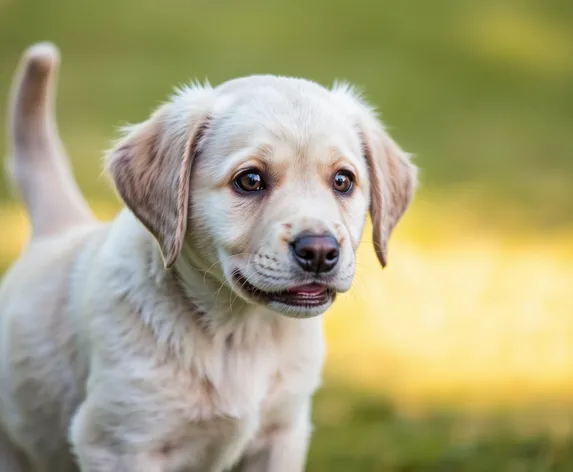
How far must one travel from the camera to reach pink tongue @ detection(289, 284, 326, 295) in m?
3.43

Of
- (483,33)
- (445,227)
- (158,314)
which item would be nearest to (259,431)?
(158,314)

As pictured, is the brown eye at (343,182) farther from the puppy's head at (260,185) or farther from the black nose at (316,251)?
the black nose at (316,251)

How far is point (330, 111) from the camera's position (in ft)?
12.0

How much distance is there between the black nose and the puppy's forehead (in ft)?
1.02

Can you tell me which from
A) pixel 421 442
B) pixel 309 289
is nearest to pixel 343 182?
pixel 309 289

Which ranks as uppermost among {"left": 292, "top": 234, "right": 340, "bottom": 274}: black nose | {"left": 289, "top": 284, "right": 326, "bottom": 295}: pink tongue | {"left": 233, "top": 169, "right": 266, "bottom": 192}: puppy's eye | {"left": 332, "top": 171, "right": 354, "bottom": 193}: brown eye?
{"left": 332, "top": 171, "right": 354, "bottom": 193}: brown eye

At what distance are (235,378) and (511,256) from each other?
4.75m

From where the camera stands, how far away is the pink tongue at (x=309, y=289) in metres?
3.43

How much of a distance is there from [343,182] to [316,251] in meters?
0.37

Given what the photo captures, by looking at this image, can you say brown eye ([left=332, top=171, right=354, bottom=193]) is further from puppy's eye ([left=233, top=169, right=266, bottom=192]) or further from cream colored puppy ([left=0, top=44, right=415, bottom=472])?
puppy's eye ([left=233, top=169, right=266, bottom=192])

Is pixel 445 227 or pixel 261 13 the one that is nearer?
pixel 445 227

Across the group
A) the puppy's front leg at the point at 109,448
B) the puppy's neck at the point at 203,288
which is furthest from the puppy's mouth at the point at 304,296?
the puppy's front leg at the point at 109,448

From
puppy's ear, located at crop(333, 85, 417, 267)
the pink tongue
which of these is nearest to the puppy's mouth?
the pink tongue

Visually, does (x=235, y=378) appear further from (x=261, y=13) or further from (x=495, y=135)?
(x=261, y=13)
